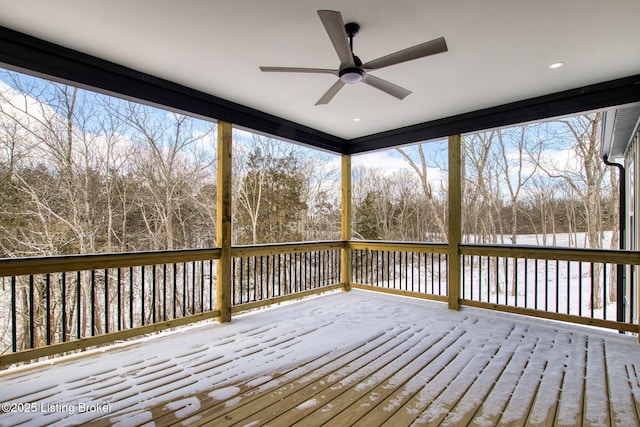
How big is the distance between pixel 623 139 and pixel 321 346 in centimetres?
554

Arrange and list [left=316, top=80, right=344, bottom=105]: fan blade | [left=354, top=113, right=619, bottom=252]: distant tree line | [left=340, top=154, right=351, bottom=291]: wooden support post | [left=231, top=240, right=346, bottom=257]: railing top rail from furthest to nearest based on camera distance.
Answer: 1. [left=354, top=113, right=619, bottom=252]: distant tree line
2. [left=340, top=154, right=351, bottom=291]: wooden support post
3. [left=231, top=240, right=346, bottom=257]: railing top rail
4. [left=316, top=80, right=344, bottom=105]: fan blade

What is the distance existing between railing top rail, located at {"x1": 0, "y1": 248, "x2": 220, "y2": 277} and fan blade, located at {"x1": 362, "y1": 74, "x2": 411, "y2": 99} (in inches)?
109

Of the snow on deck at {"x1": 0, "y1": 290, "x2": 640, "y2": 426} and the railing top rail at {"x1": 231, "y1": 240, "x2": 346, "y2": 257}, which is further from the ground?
the railing top rail at {"x1": 231, "y1": 240, "x2": 346, "y2": 257}

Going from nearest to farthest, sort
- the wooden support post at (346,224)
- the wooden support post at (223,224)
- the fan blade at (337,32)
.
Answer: the fan blade at (337,32) < the wooden support post at (223,224) < the wooden support post at (346,224)

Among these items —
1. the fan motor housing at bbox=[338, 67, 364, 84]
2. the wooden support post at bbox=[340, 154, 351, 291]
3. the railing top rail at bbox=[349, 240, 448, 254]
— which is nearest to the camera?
the fan motor housing at bbox=[338, 67, 364, 84]

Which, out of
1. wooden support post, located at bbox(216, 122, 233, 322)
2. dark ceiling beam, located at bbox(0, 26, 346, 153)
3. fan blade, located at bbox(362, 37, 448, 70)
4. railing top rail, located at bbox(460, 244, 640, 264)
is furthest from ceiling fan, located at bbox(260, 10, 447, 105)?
railing top rail, located at bbox(460, 244, 640, 264)

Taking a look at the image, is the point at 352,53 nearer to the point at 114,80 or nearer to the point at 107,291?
the point at 114,80

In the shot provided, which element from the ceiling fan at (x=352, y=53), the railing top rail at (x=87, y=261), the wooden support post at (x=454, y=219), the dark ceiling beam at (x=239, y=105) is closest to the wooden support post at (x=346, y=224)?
the dark ceiling beam at (x=239, y=105)

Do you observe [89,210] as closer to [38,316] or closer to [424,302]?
[38,316]

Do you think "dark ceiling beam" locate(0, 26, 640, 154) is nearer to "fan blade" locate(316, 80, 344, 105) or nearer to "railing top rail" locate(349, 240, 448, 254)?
"fan blade" locate(316, 80, 344, 105)

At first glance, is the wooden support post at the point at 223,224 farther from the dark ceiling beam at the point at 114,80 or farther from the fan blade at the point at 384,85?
the fan blade at the point at 384,85

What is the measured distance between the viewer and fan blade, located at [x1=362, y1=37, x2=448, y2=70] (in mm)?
2074

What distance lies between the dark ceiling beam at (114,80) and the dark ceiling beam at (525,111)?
2.13 m

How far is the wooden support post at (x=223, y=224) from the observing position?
3951 mm
